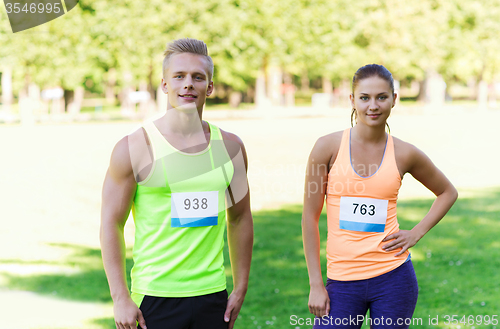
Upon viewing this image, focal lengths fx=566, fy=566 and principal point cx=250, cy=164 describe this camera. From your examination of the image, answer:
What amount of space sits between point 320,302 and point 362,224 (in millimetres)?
450

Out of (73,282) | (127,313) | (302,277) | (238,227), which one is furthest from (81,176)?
(127,313)

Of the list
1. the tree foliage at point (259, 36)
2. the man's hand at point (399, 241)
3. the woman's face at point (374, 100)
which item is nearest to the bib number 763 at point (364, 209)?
the man's hand at point (399, 241)

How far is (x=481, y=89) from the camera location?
36781 millimetres

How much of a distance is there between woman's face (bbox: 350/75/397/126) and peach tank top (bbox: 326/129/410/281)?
177 millimetres

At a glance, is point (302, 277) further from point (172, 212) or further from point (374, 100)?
point (172, 212)

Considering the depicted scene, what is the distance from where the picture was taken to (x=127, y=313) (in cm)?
251

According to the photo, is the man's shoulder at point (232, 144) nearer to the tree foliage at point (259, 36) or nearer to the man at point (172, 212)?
the man at point (172, 212)

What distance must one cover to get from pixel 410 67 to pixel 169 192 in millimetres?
37368

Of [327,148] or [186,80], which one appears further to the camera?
[327,148]

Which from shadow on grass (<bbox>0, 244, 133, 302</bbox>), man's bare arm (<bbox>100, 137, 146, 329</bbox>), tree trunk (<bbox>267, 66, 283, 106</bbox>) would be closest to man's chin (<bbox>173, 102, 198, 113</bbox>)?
man's bare arm (<bbox>100, 137, 146, 329</bbox>)

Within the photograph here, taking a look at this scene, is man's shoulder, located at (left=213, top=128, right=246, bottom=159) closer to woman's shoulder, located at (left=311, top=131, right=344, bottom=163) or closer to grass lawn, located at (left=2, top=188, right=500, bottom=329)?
woman's shoulder, located at (left=311, top=131, right=344, bottom=163)

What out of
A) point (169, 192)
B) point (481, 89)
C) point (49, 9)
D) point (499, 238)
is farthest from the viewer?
point (481, 89)

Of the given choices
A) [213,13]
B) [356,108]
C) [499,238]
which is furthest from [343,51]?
[356,108]

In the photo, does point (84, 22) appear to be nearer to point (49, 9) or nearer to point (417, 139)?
point (49, 9)
